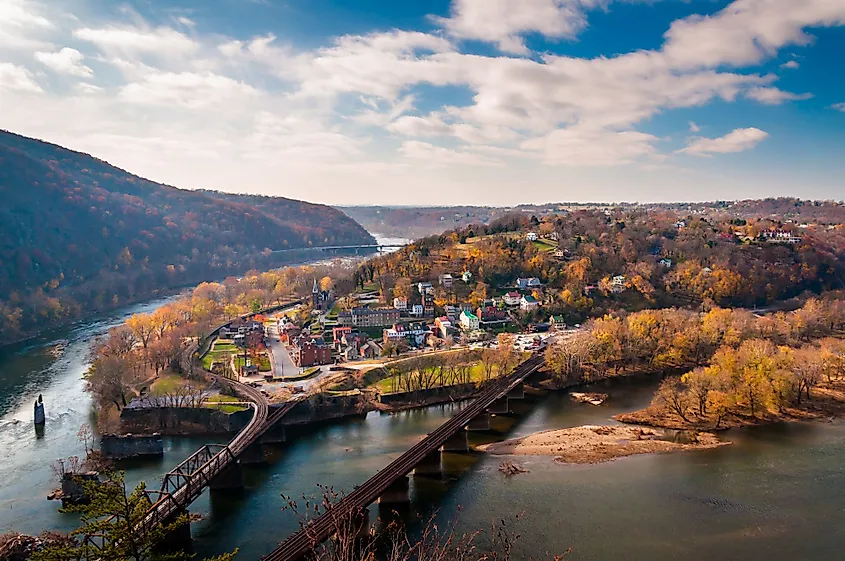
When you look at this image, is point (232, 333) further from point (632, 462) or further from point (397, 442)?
point (632, 462)

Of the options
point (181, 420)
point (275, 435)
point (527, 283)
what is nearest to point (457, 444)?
point (275, 435)

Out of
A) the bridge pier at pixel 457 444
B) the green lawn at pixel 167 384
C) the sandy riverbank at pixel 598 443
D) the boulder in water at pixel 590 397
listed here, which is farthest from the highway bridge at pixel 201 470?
the boulder in water at pixel 590 397

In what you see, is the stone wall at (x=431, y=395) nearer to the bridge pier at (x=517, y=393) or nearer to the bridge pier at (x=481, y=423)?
the bridge pier at (x=517, y=393)

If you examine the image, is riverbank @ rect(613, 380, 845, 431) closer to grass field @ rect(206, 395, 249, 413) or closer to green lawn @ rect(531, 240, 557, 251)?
grass field @ rect(206, 395, 249, 413)

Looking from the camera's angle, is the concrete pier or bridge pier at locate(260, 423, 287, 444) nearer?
bridge pier at locate(260, 423, 287, 444)

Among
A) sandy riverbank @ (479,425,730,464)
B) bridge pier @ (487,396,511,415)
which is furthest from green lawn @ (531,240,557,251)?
sandy riverbank @ (479,425,730,464)
